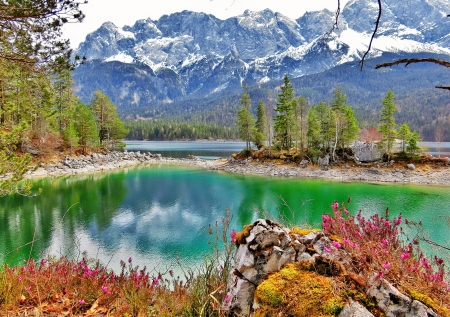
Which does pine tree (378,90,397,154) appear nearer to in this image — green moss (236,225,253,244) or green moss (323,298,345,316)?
green moss (236,225,253,244)

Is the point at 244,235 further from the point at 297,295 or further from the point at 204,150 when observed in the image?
the point at 204,150

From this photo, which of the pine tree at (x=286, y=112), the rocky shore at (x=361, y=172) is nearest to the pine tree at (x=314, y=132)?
the pine tree at (x=286, y=112)

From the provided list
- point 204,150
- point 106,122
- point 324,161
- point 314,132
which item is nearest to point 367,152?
point 324,161

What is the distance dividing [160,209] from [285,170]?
70.1ft

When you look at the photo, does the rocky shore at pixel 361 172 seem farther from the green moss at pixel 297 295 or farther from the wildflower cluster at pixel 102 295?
the green moss at pixel 297 295

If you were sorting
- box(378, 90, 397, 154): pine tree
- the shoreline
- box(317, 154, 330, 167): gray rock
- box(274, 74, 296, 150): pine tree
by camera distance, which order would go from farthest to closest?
box(274, 74, 296, 150): pine tree < box(317, 154, 330, 167): gray rock < box(378, 90, 397, 154): pine tree < the shoreline

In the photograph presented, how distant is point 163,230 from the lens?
44.4 ft

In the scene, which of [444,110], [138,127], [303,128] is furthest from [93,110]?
[444,110]

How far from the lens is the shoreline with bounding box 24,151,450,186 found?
28.8m

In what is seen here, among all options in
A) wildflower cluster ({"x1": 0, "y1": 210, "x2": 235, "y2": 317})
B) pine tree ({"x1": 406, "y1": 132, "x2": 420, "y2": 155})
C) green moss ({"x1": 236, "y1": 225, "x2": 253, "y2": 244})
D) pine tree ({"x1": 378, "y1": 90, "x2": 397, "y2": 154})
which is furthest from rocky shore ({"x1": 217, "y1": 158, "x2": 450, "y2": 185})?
wildflower cluster ({"x1": 0, "y1": 210, "x2": 235, "y2": 317})

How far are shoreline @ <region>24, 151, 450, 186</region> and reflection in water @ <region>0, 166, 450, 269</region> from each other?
3.40 m

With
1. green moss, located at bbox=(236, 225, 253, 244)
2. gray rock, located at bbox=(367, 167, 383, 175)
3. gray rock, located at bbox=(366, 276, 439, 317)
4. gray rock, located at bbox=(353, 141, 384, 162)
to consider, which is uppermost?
green moss, located at bbox=(236, 225, 253, 244)

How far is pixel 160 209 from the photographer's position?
58.5 feet

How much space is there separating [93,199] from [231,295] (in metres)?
20.3
